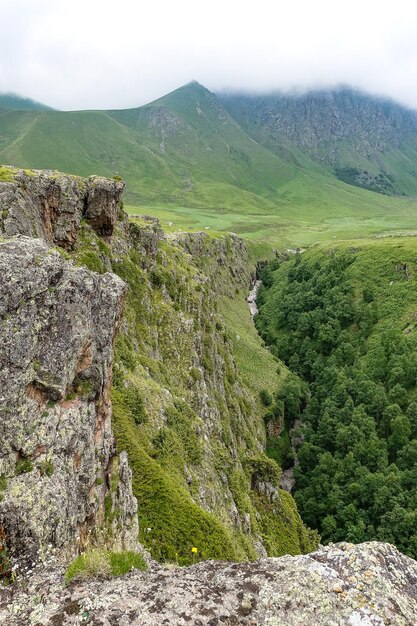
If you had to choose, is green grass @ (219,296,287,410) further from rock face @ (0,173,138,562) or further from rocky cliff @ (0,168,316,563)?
rock face @ (0,173,138,562)

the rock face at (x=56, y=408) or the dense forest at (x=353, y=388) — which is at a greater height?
the rock face at (x=56, y=408)

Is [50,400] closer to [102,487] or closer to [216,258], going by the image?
[102,487]

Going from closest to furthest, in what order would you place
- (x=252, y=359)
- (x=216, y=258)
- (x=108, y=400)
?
(x=108, y=400), (x=252, y=359), (x=216, y=258)

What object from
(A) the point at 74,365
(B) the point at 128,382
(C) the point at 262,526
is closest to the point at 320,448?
(C) the point at 262,526

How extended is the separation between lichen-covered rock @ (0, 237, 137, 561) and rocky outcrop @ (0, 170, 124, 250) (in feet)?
52.8

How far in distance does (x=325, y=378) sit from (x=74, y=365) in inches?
4774

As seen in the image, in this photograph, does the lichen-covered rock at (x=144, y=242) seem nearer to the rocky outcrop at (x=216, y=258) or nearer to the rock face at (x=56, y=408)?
the rock face at (x=56, y=408)

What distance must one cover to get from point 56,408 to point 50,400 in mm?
473

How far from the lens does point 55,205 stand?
153 feet

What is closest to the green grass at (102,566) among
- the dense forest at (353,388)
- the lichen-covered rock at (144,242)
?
the lichen-covered rock at (144,242)

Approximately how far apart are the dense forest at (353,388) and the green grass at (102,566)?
3340 inches

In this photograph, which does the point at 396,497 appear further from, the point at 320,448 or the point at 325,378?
the point at 325,378

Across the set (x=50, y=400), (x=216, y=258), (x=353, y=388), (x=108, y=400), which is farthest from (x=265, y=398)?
(x=50, y=400)

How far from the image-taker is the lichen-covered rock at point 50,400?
15727mm
